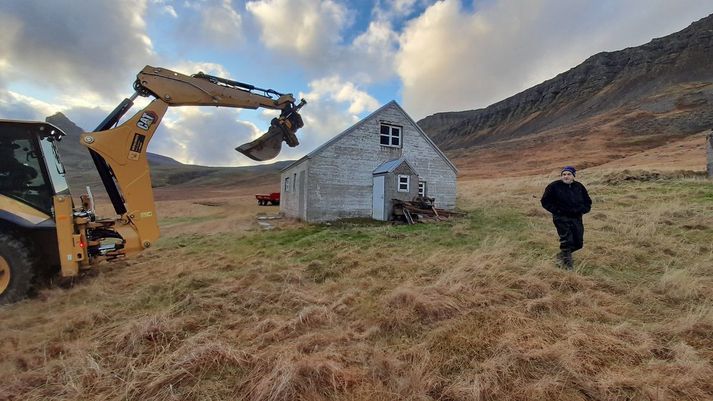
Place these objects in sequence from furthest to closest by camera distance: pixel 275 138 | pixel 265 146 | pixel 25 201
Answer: pixel 275 138 < pixel 265 146 < pixel 25 201

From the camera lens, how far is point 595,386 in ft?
9.64

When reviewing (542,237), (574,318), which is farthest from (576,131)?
(574,318)

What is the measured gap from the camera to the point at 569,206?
5.92m

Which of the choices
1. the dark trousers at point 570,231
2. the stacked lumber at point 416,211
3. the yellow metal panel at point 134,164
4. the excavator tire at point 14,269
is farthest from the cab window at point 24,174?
the stacked lumber at point 416,211

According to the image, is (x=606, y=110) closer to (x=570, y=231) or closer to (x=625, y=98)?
(x=625, y=98)

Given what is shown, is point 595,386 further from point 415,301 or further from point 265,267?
point 265,267

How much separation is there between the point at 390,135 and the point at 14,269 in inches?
591

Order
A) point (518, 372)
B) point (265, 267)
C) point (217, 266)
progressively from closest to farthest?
point (518, 372), point (265, 267), point (217, 266)

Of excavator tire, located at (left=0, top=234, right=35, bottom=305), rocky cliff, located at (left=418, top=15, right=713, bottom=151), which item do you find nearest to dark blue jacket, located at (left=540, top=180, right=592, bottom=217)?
excavator tire, located at (left=0, top=234, right=35, bottom=305)

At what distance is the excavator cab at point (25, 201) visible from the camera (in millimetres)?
5367

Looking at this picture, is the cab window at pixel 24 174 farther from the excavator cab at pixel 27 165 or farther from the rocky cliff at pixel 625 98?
the rocky cliff at pixel 625 98

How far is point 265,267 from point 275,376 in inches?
171

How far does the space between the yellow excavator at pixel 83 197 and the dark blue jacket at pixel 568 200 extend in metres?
7.12

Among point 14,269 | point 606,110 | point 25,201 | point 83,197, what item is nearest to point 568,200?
point 14,269
